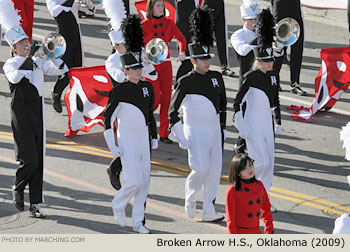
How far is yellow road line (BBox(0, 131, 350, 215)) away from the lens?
486 inches

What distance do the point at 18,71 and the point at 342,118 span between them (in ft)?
20.8

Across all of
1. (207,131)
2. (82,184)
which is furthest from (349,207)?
(82,184)

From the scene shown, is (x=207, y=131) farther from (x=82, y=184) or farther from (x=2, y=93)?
(x=2, y=93)

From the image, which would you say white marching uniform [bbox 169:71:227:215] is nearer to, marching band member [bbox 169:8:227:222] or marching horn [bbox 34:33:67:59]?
marching band member [bbox 169:8:227:222]

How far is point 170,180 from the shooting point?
42.9 ft

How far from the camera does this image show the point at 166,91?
14492mm

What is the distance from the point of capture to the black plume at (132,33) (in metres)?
11.4

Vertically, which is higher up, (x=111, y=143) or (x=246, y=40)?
(x=246, y=40)

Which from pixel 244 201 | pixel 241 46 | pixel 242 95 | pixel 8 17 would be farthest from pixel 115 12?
pixel 244 201

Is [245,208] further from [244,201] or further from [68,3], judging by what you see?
[68,3]

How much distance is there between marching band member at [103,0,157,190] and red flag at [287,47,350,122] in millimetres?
3210

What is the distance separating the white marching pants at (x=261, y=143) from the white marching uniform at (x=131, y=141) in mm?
1355

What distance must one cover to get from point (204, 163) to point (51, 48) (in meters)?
2.25

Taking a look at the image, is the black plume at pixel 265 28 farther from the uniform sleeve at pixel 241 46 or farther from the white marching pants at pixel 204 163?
the uniform sleeve at pixel 241 46
